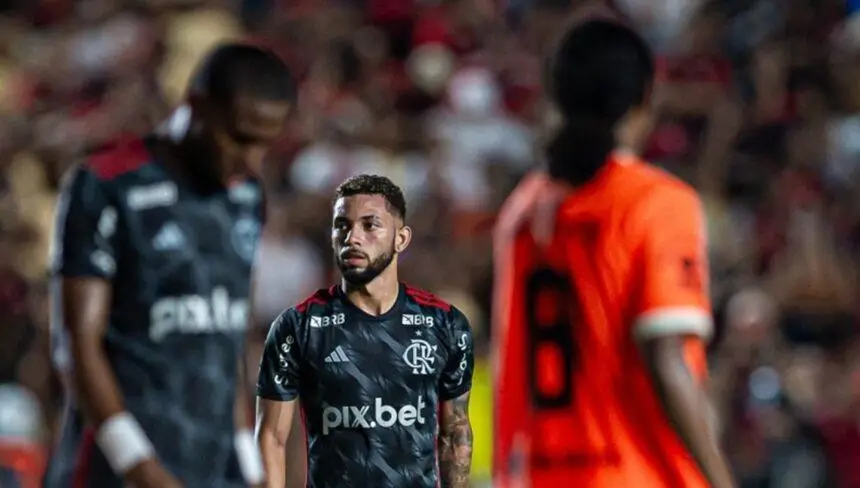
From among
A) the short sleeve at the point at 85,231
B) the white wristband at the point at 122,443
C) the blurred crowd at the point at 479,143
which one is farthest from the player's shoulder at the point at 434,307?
the blurred crowd at the point at 479,143

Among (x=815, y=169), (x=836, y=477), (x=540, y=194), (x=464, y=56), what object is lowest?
(x=836, y=477)

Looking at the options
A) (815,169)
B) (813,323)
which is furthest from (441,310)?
(815,169)

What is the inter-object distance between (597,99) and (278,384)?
2.07 metres

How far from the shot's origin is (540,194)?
16.4 feet

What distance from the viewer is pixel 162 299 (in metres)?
4.89

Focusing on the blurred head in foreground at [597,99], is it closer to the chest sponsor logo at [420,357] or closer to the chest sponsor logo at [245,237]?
the chest sponsor logo at [245,237]

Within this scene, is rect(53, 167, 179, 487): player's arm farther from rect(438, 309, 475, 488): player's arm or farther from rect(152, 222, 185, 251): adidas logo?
rect(438, 309, 475, 488): player's arm

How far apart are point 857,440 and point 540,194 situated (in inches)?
240

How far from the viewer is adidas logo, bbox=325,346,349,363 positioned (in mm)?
2900

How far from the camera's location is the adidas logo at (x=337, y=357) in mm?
2900

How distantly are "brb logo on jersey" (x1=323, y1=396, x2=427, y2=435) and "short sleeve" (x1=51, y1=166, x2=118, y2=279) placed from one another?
6.55ft

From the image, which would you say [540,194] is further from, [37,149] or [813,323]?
[37,149]

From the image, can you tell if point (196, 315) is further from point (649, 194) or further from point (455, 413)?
point (455, 413)

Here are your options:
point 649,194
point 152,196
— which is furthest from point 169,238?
point 649,194
